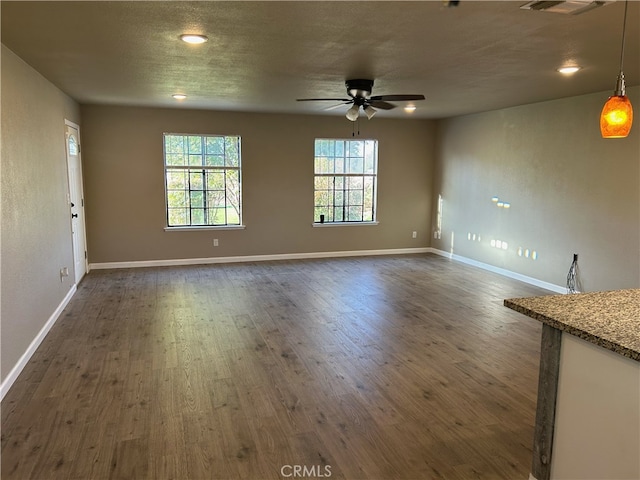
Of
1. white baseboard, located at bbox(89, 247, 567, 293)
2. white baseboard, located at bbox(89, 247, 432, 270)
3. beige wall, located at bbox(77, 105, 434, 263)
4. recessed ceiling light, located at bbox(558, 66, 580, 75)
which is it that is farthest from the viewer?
white baseboard, located at bbox(89, 247, 432, 270)

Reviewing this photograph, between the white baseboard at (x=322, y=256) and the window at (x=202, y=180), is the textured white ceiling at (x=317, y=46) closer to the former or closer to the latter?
the window at (x=202, y=180)

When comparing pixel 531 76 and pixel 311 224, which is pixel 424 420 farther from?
pixel 311 224

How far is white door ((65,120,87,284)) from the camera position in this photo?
5.68m

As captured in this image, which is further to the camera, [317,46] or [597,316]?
[317,46]

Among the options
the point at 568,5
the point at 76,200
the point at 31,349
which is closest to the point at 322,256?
the point at 76,200

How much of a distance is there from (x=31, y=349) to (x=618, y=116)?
4.30 metres

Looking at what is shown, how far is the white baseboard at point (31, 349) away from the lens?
303 cm

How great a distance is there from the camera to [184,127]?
6.99m

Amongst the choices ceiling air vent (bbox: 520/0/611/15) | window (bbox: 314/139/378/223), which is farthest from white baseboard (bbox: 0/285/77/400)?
window (bbox: 314/139/378/223)

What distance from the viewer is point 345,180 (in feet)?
26.5

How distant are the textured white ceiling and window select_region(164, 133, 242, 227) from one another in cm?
182

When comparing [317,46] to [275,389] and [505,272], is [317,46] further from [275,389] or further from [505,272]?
[505,272]

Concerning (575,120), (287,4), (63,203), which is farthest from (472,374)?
(63,203)

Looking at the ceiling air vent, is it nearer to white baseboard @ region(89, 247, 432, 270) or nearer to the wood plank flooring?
the wood plank flooring
